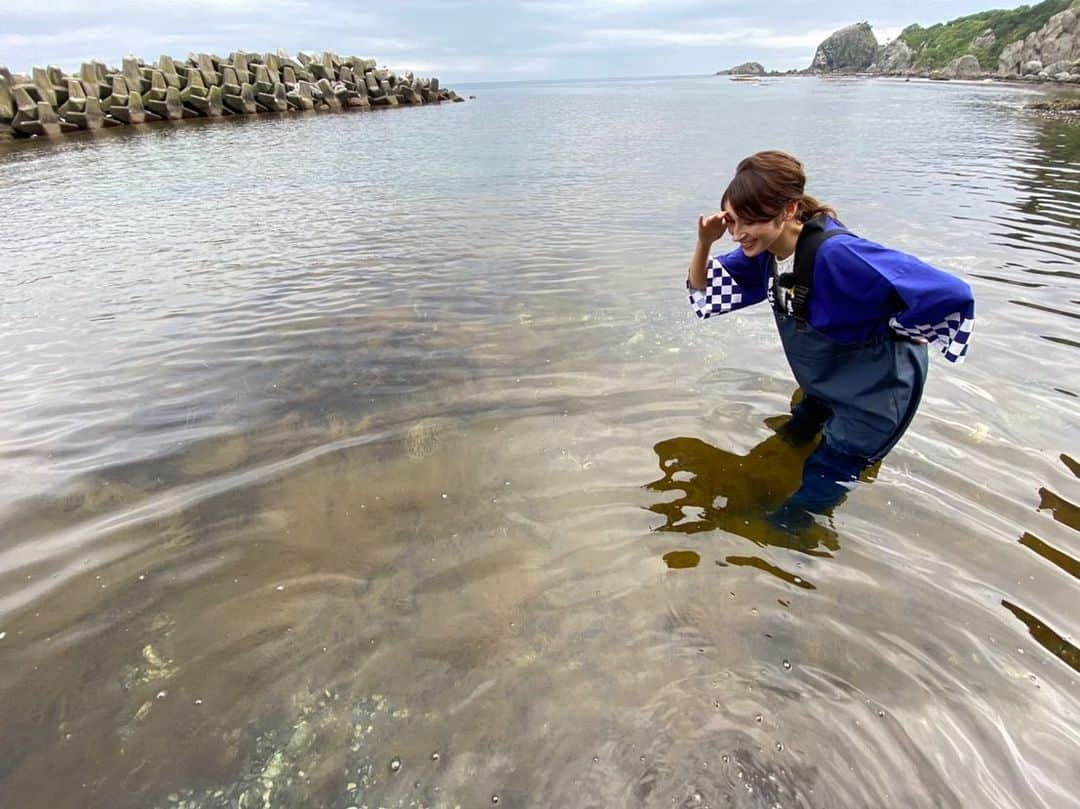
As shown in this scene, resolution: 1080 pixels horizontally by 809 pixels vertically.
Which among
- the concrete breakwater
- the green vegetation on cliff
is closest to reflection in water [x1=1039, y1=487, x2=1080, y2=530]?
the concrete breakwater

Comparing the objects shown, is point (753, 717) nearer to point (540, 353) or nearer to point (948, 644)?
point (948, 644)

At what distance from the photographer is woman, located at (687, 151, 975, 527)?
2.82m

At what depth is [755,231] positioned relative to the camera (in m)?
3.14

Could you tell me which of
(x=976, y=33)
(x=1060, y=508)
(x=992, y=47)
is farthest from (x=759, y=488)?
(x=976, y=33)

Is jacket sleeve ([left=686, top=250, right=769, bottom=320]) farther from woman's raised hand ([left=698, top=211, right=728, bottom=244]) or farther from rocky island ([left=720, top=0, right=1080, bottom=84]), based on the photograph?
rocky island ([left=720, top=0, right=1080, bottom=84])

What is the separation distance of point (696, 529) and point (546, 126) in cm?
3889

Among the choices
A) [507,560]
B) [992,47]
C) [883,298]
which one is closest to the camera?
[883,298]

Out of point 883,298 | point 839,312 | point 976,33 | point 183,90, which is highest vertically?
point 976,33

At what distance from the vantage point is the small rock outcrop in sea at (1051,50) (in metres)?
69.1

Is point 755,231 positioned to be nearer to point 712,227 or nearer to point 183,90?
point 712,227

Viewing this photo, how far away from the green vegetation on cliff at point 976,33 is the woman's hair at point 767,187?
397 feet

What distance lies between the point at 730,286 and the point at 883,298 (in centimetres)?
131

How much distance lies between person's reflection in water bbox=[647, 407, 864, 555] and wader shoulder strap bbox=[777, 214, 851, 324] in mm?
1077

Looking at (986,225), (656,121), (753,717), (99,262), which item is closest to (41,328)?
(99,262)
